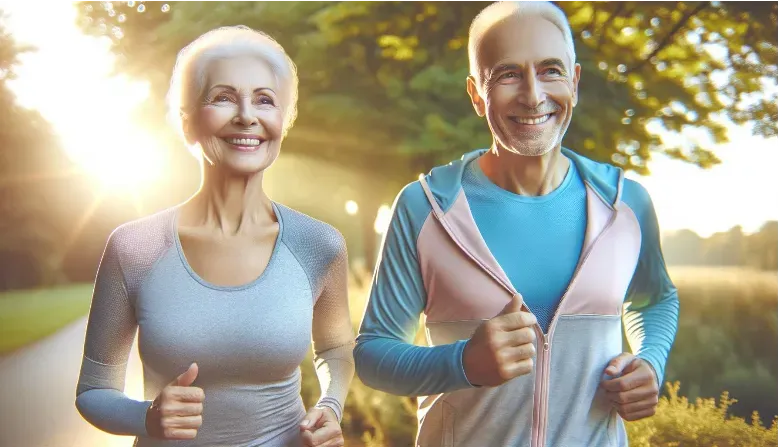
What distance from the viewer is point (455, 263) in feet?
5.25

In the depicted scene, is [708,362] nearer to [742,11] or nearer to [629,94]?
[629,94]

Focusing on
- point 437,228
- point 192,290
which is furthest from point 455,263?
point 192,290

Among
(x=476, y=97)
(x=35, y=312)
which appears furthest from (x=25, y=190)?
(x=476, y=97)

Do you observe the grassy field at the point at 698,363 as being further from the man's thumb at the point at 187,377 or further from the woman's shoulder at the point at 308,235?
the man's thumb at the point at 187,377

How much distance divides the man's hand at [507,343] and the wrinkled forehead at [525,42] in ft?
1.70

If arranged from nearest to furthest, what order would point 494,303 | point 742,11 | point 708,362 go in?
point 494,303 → point 742,11 → point 708,362

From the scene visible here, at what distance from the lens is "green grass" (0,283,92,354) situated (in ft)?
8.16

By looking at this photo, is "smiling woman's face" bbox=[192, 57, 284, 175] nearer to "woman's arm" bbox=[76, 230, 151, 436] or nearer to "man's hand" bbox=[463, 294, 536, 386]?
"woman's arm" bbox=[76, 230, 151, 436]

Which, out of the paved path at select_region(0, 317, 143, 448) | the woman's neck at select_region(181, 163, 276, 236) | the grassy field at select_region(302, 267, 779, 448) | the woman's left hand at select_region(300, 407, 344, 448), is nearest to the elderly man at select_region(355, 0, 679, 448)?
the woman's left hand at select_region(300, 407, 344, 448)

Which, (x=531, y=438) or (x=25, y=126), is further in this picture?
(x=25, y=126)

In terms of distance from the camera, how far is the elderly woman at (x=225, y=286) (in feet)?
5.32

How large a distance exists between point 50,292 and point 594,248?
186cm

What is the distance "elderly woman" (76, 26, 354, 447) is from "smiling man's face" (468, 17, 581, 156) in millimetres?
475

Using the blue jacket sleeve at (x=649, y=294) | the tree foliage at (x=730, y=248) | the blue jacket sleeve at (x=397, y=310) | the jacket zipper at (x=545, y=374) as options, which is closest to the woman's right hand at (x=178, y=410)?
the blue jacket sleeve at (x=397, y=310)
